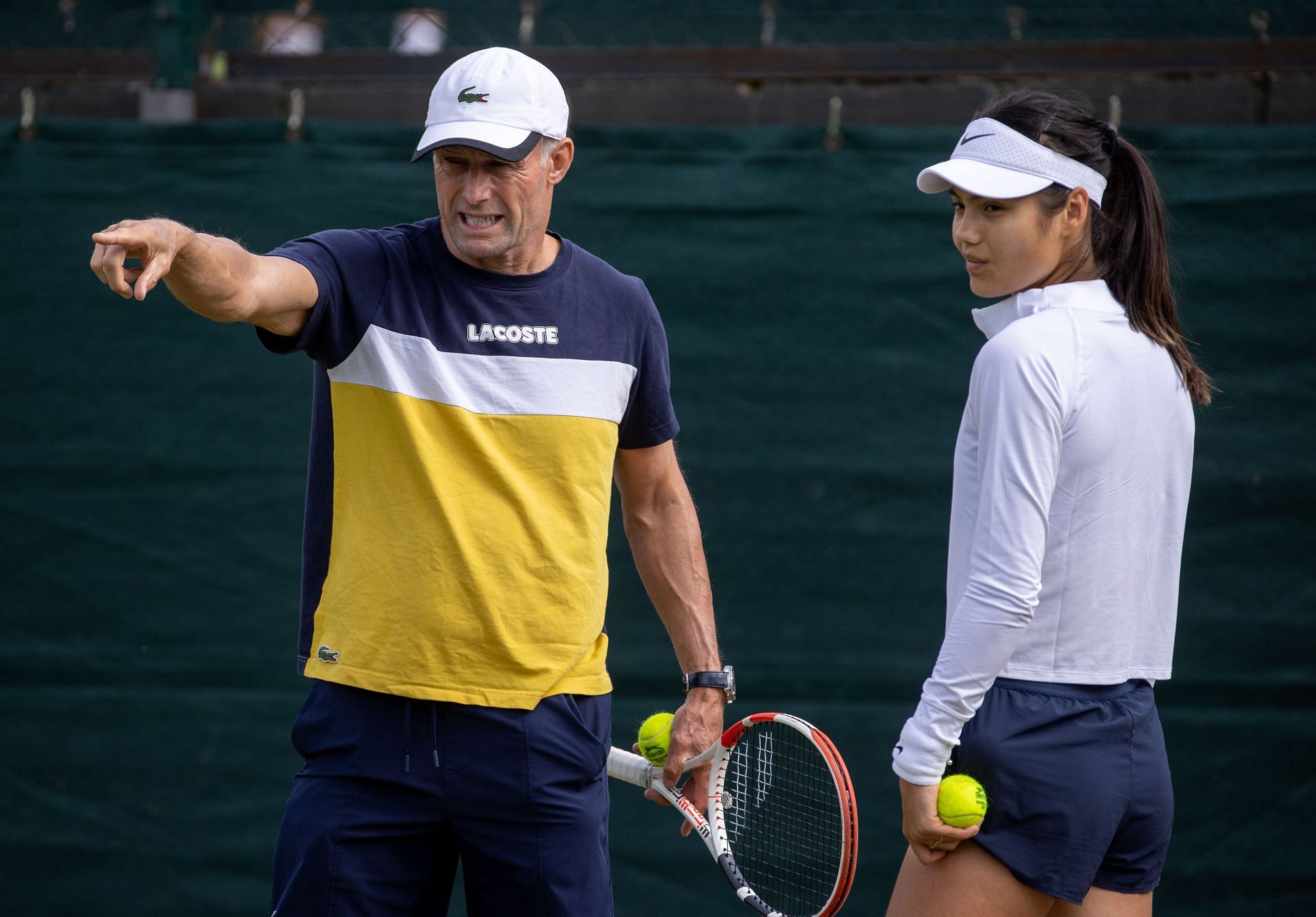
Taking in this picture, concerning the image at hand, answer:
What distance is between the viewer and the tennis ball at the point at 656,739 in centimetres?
240

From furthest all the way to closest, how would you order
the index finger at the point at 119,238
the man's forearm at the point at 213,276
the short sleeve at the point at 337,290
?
the short sleeve at the point at 337,290 < the man's forearm at the point at 213,276 < the index finger at the point at 119,238

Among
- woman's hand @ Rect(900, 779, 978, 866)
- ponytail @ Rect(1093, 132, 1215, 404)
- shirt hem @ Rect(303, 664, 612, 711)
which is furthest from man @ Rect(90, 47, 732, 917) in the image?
ponytail @ Rect(1093, 132, 1215, 404)

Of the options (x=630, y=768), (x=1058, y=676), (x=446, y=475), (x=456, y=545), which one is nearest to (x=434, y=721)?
(x=456, y=545)

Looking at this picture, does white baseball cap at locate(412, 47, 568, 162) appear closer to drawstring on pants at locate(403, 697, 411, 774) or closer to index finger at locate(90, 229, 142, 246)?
index finger at locate(90, 229, 142, 246)

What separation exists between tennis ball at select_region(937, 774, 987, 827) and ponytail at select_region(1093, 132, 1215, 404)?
638 millimetres

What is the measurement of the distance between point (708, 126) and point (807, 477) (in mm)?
983

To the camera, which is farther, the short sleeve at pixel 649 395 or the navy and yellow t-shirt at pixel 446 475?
the short sleeve at pixel 649 395

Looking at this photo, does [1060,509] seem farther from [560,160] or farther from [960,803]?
[560,160]

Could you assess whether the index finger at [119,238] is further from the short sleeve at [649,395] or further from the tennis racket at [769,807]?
the tennis racket at [769,807]

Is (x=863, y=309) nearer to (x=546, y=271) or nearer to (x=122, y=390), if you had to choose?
(x=546, y=271)

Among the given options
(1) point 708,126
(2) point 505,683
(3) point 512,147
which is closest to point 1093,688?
(2) point 505,683

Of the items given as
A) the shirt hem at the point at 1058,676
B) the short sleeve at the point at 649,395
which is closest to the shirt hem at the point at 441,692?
the short sleeve at the point at 649,395

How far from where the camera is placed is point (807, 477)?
11.2 feet

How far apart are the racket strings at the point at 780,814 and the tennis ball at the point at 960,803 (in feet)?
2.15
